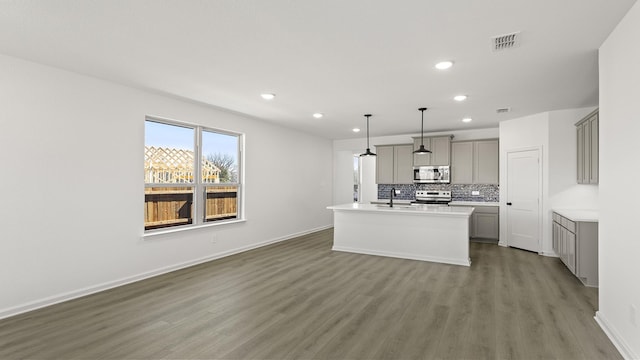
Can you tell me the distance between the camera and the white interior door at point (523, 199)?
5742mm

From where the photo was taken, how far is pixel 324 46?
288 centimetres

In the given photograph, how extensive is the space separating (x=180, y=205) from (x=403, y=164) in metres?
5.25

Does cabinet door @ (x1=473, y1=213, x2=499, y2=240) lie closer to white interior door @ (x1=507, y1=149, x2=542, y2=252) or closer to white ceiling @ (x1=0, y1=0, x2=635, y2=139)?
white interior door @ (x1=507, y1=149, x2=542, y2=252)

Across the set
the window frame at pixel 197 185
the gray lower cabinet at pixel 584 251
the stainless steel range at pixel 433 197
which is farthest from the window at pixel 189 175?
the gray lower cabinet at pixel 584 251

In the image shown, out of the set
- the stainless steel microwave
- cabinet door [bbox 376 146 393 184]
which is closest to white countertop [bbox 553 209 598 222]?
the stainless steel microwave

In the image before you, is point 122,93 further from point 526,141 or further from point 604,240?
point 526,141

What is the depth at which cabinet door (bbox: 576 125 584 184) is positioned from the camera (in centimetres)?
487

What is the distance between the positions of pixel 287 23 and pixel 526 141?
5.34 meters

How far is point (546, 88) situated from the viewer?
4148 millimetres

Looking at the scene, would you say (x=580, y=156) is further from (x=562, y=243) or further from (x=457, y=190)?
(x=457, y=190)

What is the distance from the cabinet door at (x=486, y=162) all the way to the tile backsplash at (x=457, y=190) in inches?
14.3

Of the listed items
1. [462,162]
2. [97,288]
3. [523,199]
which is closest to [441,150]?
[462,162]

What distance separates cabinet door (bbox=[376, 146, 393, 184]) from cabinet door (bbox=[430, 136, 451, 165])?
1064 millimetres

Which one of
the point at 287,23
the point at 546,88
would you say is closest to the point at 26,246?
the point at 287,23
